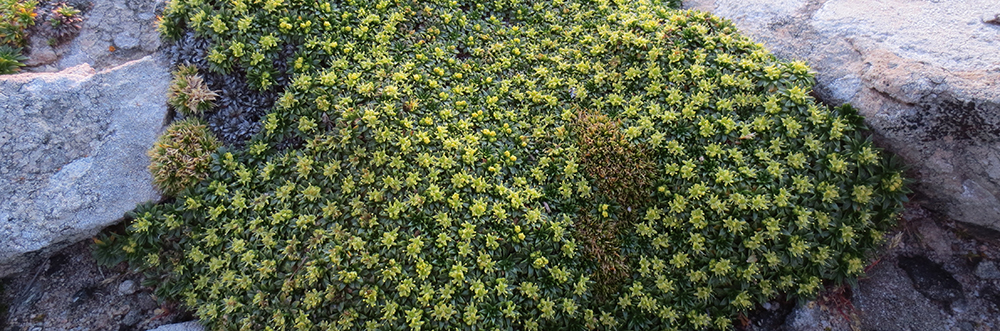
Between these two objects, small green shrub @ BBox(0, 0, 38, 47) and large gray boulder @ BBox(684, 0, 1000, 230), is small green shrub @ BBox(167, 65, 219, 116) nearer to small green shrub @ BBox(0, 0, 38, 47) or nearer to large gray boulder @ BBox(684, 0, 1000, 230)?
small green shrub @ BBox(0, 0, 38, 47)

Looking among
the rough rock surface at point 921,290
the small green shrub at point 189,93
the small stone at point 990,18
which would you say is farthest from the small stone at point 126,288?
the small stone at point 990,18

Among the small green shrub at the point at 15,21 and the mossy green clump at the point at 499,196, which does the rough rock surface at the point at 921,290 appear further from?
the small green shrub at the point at 15,21

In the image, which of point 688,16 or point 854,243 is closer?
point 854,243

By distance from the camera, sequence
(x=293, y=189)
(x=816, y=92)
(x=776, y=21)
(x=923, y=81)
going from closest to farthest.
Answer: (x=923, y=81) → (x=293, y=189) → (x=816, y=92) → (x=776, y=21)

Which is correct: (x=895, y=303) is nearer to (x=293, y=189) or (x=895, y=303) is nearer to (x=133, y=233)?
(x=293, y=189)

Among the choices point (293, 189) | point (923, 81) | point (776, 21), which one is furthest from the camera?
point (776, 21)

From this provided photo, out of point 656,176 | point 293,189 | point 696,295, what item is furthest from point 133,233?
point 696,295

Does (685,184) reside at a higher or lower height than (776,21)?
lower
